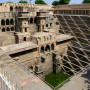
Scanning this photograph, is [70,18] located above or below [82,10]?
below

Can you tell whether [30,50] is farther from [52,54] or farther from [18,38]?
[52,54]

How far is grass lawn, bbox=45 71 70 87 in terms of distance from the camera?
23.1 meters

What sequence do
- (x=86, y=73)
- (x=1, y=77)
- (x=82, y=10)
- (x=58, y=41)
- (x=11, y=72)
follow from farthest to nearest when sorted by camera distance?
1. (x=82, y=10)
2. (x=58, y=41)
3. (x=86, y=73)
4. (x=11, y=72)
5. (x=1, y=77)

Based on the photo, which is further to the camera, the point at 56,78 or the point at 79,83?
the point at 56,78

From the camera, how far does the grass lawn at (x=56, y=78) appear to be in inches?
910

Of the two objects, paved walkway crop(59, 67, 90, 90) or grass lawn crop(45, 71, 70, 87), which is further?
grass lawn crop(45, 71, 70, 87)

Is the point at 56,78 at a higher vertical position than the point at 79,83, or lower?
lower

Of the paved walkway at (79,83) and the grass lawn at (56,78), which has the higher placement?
the paved walkway at (79,83)

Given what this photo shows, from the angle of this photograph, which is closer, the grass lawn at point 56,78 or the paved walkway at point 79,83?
the paved walkway at point 79,83

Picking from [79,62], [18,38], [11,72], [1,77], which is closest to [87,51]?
[79,62]

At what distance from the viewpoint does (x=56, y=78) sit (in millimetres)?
24266

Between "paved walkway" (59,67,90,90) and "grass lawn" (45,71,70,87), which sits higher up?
"paved walkway" (59,67,90,90)

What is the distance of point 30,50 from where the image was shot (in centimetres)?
2200

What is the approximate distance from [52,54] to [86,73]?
1110cm
